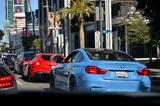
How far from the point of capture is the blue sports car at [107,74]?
24.8 ft

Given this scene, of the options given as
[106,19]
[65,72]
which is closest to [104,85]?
[65,72]

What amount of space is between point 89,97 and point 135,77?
417 cm

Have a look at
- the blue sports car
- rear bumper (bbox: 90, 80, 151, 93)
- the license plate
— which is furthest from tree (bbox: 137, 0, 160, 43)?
rear bumper (bbox: 90, 80, 151, 93)

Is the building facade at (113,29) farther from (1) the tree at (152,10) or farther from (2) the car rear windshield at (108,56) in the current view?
(2) the car rear windshield at (108,56)

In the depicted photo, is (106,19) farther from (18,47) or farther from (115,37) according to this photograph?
(18,47)

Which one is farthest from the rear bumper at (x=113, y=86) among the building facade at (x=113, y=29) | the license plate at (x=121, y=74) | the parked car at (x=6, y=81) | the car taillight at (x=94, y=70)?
the building facade at (x=113, y=29)

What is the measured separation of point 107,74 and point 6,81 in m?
2.44

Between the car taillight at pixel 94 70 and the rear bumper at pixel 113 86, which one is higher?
the car taillight at pixel 94 70

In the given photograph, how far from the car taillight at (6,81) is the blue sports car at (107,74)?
6.01 feet

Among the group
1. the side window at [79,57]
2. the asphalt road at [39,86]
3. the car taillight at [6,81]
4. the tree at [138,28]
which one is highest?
the tree at [138,28]

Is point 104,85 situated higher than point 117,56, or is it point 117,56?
point 117,56

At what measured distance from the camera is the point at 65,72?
30.6 feet

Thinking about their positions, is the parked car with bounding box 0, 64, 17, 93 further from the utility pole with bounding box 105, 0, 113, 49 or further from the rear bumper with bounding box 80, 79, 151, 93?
the utility pole with bounding box 105, 0, 113, 49

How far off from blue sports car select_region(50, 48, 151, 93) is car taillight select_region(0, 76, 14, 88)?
1.83m
